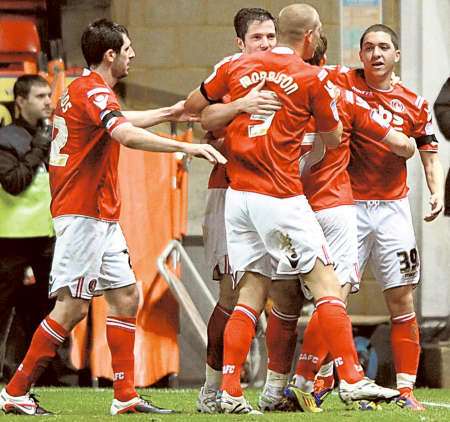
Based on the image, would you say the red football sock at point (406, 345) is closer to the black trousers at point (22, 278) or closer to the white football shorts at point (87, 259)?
the white football shorts at point (87, 259)

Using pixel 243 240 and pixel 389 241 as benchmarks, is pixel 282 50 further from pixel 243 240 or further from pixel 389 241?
pixel 389 241

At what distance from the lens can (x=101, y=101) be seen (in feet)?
22.0

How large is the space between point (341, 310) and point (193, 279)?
404 cm

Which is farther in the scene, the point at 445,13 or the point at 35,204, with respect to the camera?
the point at 445,13

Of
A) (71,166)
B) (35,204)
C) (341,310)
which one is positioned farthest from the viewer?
(35,204)

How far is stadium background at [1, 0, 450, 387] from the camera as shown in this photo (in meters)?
10.5

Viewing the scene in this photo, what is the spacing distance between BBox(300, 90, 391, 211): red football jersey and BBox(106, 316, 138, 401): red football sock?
45.4 inches

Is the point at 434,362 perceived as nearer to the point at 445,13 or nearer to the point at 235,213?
the point at 445,13

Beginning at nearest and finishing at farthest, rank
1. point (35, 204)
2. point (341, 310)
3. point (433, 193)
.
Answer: point (341, 310) → point (433, 193) → point (35, 204)

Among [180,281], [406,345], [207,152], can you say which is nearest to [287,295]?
[406,345]

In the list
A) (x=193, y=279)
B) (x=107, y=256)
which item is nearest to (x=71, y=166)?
(x=107, y=256)

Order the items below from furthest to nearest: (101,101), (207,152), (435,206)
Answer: (435,206)
(101,101)
(207,152)

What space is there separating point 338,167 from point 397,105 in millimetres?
556

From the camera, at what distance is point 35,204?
32.1 feet
